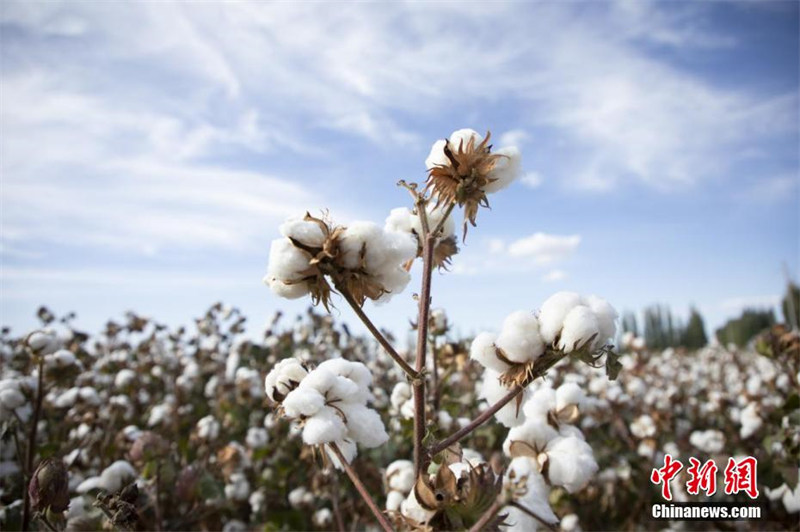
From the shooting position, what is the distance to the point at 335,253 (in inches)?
40.9

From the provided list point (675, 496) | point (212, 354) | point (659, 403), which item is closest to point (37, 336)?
point (675, 496)

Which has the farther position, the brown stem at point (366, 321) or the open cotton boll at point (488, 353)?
the open cotton boll at point (488, 353)

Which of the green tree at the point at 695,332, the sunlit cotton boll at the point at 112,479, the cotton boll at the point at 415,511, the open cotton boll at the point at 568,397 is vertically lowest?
the sunlit cotton boll at the point at 112,479

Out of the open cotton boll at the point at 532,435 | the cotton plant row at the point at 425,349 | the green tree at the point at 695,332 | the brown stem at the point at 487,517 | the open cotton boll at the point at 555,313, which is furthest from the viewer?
the green tree at the point at 695,332

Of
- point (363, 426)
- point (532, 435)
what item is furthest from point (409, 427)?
point (363, 426)

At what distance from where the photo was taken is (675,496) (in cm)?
375

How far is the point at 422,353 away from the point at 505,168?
46cm

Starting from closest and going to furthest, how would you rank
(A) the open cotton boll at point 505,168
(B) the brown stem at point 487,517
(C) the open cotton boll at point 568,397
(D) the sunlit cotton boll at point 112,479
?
(B) the brown stem at point 487,517, (A) the open cotton boll at point 505,168, (C) the open cotton boll at point 568,397, (D) the sunlit cotton boll at point 112,479

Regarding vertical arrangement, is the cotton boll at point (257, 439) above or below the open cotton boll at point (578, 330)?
below

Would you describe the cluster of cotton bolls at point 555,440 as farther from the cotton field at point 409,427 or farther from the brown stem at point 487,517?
the brown stem at point 487,517

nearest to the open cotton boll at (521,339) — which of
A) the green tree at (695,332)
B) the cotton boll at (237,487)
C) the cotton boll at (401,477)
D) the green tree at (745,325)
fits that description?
the cotton boll at (401,477)

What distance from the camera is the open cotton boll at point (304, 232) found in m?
1.03

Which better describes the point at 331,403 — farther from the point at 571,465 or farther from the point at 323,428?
the point at 571,465

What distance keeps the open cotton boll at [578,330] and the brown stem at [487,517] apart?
34 cm
